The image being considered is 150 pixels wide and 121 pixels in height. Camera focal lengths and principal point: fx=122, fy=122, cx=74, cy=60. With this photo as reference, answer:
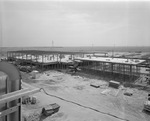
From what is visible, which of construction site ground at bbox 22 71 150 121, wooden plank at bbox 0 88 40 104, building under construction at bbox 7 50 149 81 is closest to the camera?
wooden plank at bbox 0 88 40 104

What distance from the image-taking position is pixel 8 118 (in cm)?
161

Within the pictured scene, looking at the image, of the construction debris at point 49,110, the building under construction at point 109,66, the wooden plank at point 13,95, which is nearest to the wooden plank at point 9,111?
the wooden plank at point 13,95

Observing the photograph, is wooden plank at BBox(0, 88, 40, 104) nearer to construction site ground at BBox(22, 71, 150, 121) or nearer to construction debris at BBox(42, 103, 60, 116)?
construction site ground at BBox(22, 71, 150, 121)

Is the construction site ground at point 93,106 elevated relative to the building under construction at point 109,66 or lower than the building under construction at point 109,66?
lower

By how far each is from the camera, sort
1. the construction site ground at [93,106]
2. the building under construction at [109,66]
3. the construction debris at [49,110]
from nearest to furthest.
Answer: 1. the construction site ground at [93,106]
2. the construction debris at [49,110]
3. the building under construction at [109,66]

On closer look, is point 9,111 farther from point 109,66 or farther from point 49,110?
point 109,66

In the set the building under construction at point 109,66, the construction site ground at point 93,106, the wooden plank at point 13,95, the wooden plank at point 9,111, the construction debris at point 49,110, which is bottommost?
the construction site ground at point 93,106

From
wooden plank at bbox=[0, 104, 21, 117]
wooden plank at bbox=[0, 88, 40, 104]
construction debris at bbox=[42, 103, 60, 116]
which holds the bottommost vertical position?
construction debris at bbox=[42, 103, 60, 116]

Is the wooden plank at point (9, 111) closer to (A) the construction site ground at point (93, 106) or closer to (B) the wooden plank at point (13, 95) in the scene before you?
(B) the wooden plank at point (13, 95)

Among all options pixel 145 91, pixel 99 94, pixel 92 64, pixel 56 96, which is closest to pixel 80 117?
pixel 56 96

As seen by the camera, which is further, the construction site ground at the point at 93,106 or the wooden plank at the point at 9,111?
the construction site ground at the point at 93,106

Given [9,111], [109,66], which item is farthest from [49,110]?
[109,66]

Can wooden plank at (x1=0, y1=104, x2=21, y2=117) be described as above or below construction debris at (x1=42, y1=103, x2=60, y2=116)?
above

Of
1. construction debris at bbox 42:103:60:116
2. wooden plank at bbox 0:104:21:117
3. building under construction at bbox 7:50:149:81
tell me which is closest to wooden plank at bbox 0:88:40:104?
wooden plank at bbox 0:104:21:117
